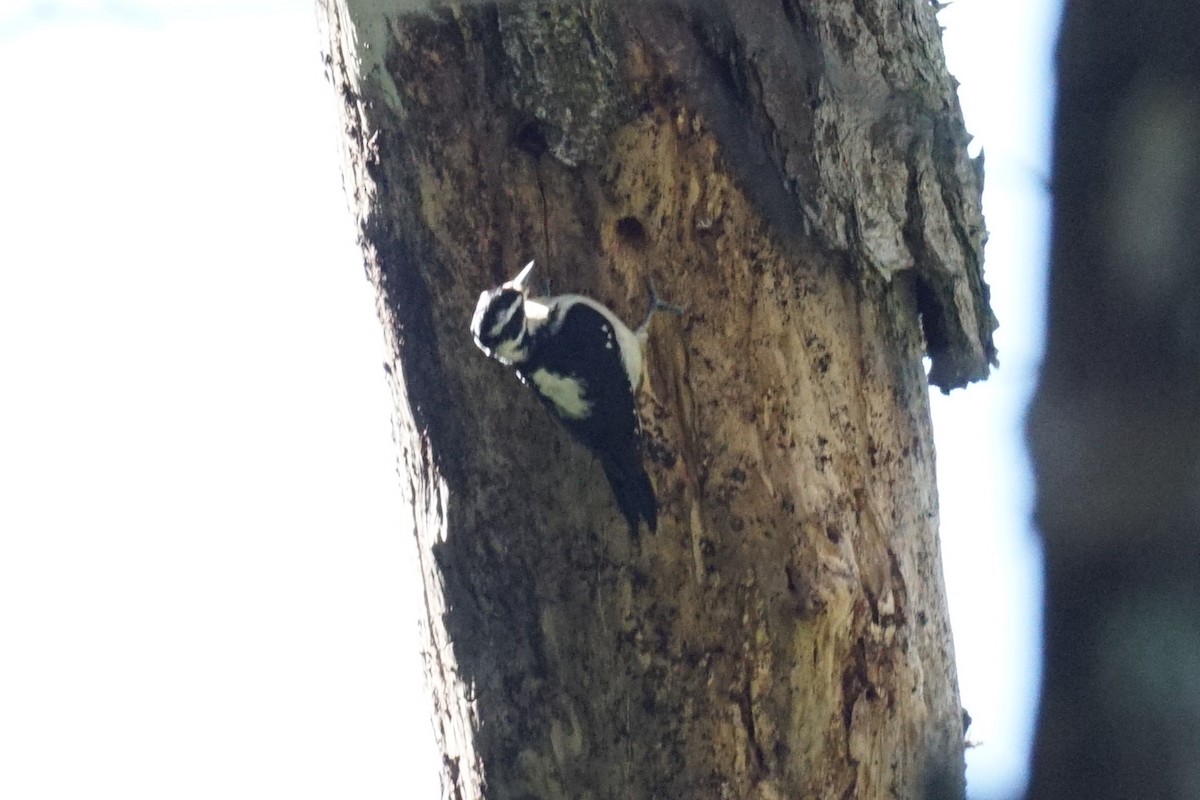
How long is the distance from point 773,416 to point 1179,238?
5.45ft

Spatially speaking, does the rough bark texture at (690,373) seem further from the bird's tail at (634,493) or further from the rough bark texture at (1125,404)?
the rough bark texture at (1125,404)

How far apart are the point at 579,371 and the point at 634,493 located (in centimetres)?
69

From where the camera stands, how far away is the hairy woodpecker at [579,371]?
295 cm

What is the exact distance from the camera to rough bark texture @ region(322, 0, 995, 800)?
288 centimetres

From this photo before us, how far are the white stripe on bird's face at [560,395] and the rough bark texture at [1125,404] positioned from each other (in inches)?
66.6

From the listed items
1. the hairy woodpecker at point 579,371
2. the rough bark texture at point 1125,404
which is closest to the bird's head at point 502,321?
the hairy woodpecker at point 579,371

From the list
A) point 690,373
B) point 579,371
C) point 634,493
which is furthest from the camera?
point 579,371

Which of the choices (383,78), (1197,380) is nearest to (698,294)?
(383,78)

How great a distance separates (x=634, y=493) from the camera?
2947 mm

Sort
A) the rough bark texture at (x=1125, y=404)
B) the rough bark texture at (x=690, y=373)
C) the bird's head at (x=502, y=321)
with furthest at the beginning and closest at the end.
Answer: the bird's head at (x=502, y=321) < the rough bark texture at (x=690, y=373) < the rough bark texture at (x=1125, y=404)

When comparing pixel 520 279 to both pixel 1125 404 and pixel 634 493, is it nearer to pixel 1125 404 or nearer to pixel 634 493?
pixel 634 493

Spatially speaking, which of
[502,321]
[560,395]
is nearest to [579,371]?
[560,395]

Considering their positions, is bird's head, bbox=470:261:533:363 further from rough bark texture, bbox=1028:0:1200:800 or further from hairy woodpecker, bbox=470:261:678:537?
rough bark texture, bbox=1028:0:1200:800

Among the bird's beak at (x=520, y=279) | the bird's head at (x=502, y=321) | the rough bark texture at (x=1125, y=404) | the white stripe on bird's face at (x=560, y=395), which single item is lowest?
the rough bark texture at (x=1125, y=404)
